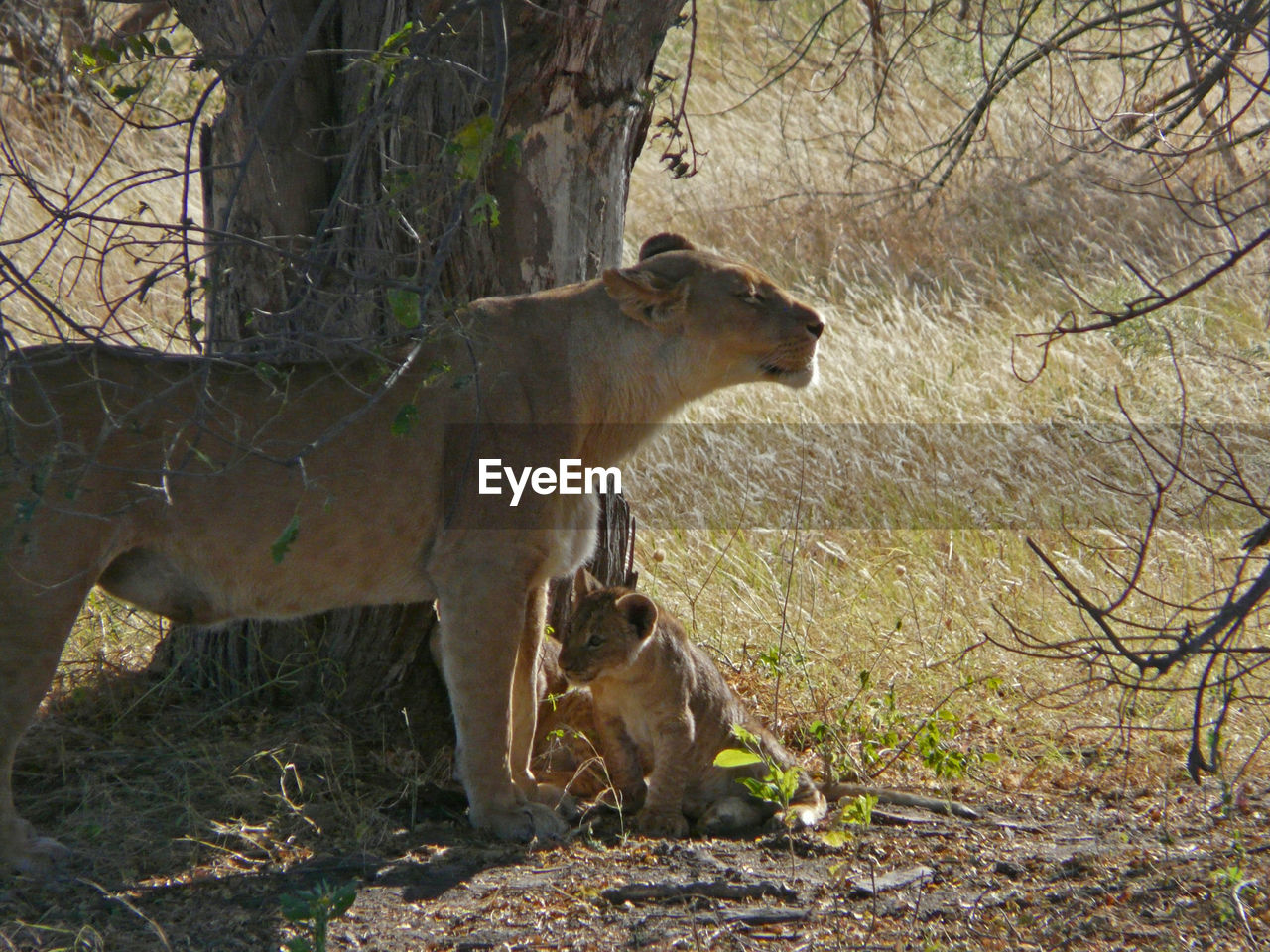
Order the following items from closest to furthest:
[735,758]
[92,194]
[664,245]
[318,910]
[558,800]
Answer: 1. [318,910]
2. [735,758]
3. [558,800]
4. [664,245]
5. [92,194]

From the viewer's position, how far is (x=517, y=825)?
4.57 metres

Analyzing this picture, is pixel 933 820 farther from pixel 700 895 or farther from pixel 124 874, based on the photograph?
pixel 124 874

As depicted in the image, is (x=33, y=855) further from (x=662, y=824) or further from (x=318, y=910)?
(x=662, y=824)

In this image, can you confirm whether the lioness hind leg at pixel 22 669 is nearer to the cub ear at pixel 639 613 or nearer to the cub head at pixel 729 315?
the cub ear at pixel 639 613

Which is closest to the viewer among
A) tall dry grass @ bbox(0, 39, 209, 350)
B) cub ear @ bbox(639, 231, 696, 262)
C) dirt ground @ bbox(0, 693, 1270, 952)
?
dirt ground @ bbox(0, 693, 1270, 952)

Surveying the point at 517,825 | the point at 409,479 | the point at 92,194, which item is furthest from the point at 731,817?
the point at 92,194

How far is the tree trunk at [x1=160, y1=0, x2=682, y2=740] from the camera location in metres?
4.79

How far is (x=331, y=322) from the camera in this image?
183 inches

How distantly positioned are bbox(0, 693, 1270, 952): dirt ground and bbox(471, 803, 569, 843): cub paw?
0.17ft

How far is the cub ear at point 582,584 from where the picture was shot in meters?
5.18

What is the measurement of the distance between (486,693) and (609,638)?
0.46m

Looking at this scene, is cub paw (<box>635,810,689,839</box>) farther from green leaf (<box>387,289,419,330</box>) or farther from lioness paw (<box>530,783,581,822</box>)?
green leaf (<box>387,289,419,330</box>)

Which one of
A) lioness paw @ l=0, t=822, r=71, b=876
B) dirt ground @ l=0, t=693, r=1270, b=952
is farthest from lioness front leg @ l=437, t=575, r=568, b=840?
lioness paw @ l=0, t=822, r=71, b=876

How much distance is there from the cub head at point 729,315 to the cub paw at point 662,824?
5.03 ft
